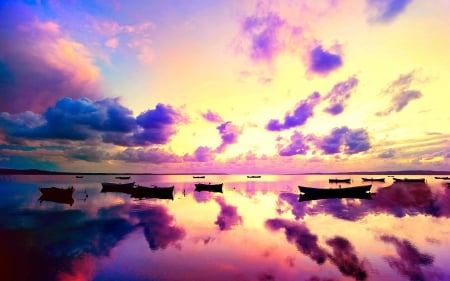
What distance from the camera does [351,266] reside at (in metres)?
16.9

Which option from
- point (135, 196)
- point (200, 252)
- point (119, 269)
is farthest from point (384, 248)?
point (135, 196)

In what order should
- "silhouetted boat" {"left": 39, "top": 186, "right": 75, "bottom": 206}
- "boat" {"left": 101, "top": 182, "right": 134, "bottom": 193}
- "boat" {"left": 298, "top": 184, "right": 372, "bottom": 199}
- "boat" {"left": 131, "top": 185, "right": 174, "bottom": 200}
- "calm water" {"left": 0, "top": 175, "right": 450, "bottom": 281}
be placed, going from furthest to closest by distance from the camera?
"boat" {"left": 101, "top": 182, "right": 134, "bottom": 193} < "boat" {"left": 131, "top": 185, "right": 174, "bottom": 200} < "boat" {"left": 298, "top": 184, "right": 372, "bottom": 199} < "silhouetted boat" {"left": 39, "top": 186, "right": 75, "bottom": 206} < "calm water" {"left": 0, "top": 175, "right": 450, "bottom": 281}

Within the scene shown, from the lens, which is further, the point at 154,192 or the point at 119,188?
the point at 119,188

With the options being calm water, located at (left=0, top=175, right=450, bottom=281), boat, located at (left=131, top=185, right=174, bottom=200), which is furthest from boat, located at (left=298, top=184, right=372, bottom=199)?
calm water, located at (left=0, top=175, right=450, bottom=281)

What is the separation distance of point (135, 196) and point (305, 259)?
52.8 metres

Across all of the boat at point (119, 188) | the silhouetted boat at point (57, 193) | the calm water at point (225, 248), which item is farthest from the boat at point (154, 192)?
the calm water at point (225, 248)

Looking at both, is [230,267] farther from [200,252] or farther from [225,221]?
[225,221]

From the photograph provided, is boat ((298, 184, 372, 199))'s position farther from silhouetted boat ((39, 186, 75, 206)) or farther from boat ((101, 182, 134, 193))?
silhouetted boat ((39, 186, 75, 206))

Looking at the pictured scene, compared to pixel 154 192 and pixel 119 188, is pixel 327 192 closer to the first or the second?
pixel 154 192

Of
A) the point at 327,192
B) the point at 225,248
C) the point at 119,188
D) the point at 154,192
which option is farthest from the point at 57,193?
the point at 327,192

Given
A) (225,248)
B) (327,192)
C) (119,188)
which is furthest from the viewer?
(119,188)

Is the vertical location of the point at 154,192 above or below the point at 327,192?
above

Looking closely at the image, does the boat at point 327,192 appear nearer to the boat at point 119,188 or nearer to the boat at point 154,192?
the boat at point 154,192

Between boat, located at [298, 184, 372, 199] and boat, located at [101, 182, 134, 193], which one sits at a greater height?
boat, located at [101, 182, 134, 193]
